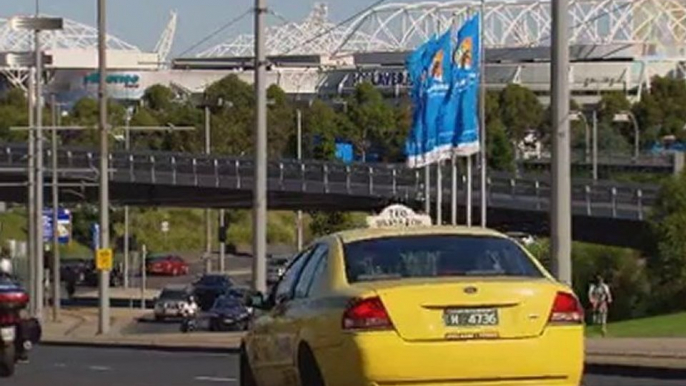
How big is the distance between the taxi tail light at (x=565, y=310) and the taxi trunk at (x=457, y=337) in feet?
0.31

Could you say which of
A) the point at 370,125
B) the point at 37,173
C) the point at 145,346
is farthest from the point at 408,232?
the point at 370,125

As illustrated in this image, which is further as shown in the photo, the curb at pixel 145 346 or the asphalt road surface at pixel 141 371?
the curb at pixel 145 346

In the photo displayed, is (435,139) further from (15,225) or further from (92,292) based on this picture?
(15,225)

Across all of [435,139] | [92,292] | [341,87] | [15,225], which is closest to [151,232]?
[15,225]

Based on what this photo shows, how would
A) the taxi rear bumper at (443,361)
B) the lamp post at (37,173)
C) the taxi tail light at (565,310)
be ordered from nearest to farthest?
1. the taxi rear bumper at (443,361)
2. the taxi tail light at (565,310)
3. the lamp post at (37,173)

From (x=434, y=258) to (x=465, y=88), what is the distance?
32.4 metres

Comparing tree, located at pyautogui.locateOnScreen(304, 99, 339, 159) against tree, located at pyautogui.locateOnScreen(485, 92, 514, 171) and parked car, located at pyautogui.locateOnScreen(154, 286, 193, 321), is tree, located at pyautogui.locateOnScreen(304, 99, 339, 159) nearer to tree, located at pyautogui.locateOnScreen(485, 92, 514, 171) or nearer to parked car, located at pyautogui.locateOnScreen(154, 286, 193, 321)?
tree, located at pyautogui.locateOnScreen(485, 92, 514, 171)

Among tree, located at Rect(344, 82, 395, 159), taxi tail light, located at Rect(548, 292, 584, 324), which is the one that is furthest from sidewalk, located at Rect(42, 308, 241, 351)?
tree, located at Rect(344, 82, 395, 159)

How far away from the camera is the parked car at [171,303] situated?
7638 centimetres

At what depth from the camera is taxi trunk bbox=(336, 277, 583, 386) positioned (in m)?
15.9

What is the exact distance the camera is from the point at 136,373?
3138 centimetres

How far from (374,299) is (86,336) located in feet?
143

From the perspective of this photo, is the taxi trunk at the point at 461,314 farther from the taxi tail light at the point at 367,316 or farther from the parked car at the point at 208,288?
the parked car at the point at 208,288

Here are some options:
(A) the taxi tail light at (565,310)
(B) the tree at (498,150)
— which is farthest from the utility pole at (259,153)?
(B) the tree at (498,150)
